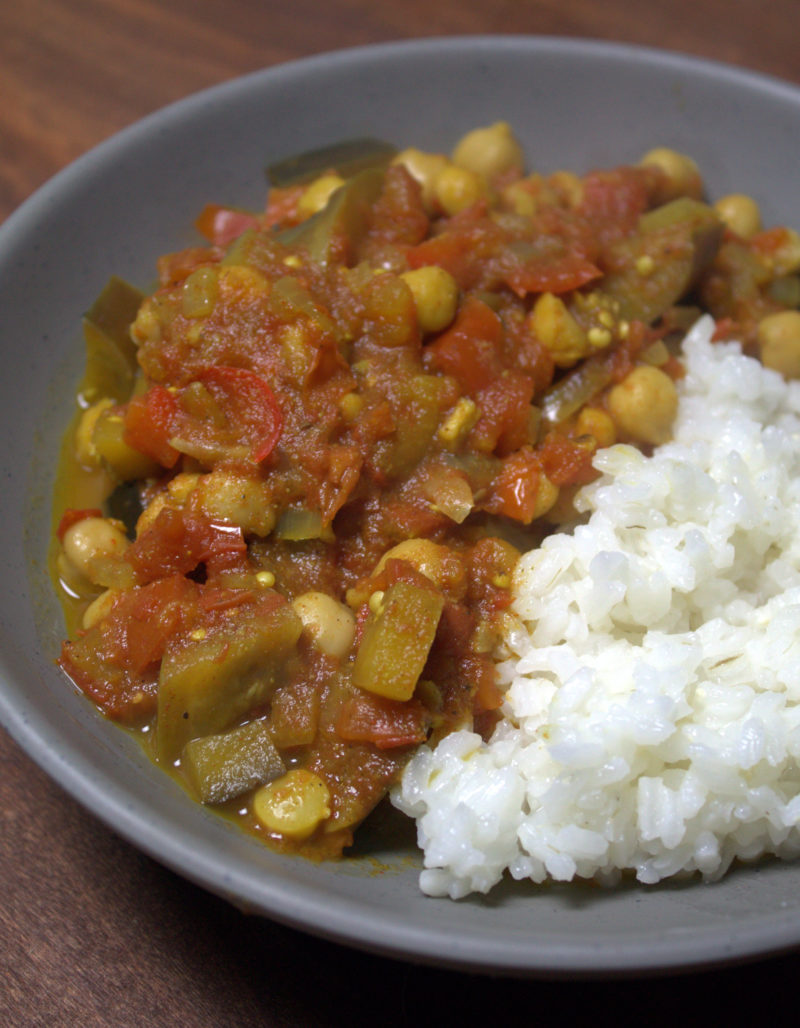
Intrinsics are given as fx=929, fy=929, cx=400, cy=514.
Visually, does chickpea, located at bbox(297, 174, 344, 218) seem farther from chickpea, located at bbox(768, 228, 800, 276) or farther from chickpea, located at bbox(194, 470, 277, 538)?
chickpea, located at bbox(768, 228, 800, 276)

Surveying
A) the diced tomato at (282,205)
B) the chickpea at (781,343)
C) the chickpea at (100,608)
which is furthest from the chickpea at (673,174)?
the chickpea at (100,608)

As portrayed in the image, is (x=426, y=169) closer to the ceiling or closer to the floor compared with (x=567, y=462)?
closer to the ceiling

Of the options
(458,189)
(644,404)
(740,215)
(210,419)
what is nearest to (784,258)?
(740,215)

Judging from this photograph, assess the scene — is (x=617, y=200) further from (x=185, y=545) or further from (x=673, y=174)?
(x=185, y=545)

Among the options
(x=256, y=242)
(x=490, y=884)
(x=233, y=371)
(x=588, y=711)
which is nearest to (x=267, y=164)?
(x=256, y=242)

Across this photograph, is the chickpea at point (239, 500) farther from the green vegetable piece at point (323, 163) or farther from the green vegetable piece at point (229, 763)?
the green vegetable piece at point (323, 163)

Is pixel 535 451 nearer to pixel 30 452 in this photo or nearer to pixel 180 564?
pixel 180 564
